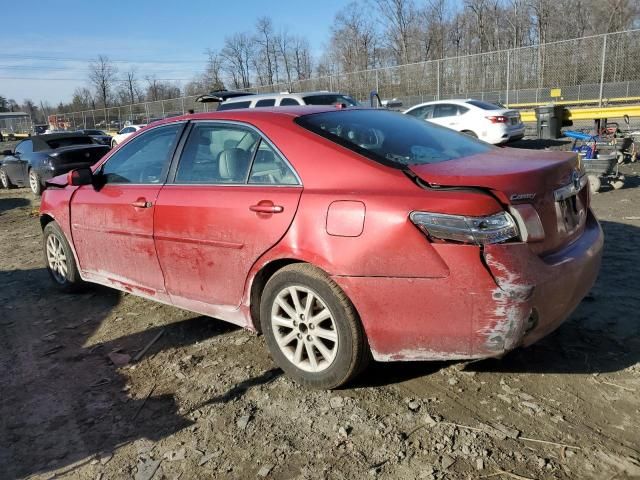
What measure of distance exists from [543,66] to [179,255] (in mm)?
20492

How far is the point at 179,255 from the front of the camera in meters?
3.66

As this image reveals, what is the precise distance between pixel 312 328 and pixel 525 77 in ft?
67.6

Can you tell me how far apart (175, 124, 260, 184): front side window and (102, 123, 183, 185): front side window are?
209 mm

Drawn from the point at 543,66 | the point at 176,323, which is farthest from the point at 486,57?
the point at 176,323

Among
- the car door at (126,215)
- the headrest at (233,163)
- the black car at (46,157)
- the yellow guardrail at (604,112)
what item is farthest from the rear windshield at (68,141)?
the yellow guardrail at (604,112)

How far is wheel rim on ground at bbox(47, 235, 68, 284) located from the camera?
5.15 m

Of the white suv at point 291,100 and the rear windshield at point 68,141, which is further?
the rear windshield at point 68,141

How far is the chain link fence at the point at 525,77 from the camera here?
18.3 metres

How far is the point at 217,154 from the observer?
366cm

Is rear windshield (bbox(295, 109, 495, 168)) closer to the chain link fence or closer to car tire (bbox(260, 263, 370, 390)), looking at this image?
car tire (bbox(260, 263, 370, 390))

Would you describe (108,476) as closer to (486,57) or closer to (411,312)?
(411,312)

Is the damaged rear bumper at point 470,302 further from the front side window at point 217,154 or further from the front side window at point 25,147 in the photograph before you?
the front side window at point 25,147

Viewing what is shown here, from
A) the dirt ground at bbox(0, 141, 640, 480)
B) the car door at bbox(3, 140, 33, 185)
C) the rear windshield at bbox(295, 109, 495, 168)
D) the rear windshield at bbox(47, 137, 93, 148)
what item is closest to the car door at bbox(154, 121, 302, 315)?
the rear windshield at bbox(295, 109, 495, 168)

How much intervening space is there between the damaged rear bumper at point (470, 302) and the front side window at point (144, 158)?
1877 mm
